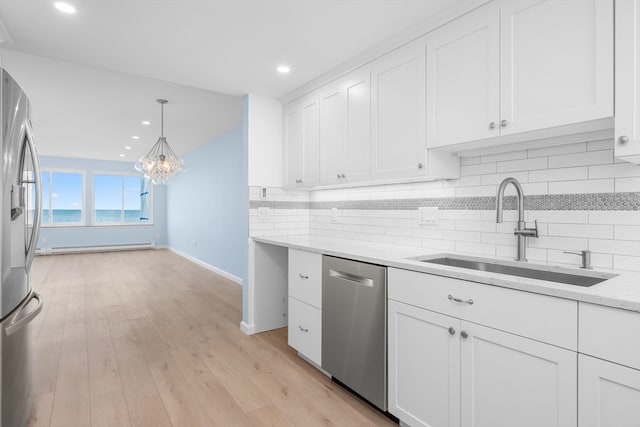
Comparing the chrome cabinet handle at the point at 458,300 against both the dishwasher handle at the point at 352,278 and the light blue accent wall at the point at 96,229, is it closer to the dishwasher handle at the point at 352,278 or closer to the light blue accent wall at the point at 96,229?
the dishwasher handle at the point at 352,278

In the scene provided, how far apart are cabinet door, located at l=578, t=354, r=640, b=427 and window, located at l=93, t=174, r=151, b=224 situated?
9.76m

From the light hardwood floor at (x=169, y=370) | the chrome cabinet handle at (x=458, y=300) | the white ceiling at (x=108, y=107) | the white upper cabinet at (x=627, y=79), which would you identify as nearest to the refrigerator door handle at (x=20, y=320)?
the light hardwood floor at (x=169, y=370)

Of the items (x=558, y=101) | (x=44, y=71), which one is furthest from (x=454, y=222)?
(x=44, y=71)

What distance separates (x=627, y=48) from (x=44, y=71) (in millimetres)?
4379

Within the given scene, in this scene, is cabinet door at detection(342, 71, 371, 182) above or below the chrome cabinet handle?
above

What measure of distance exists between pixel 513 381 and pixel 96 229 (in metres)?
10.0

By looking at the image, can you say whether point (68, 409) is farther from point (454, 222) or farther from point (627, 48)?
point (627, 48)

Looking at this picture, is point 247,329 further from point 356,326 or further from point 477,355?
point 477,355

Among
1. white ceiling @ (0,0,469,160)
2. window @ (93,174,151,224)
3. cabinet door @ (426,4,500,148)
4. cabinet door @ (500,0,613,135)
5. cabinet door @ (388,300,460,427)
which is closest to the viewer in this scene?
cabinet door @ (500,0,613,135)

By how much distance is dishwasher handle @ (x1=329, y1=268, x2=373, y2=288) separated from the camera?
197 centimetres

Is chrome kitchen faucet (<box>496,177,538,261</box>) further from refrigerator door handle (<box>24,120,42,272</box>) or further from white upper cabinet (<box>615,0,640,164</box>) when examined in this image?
refrigerator door handle (<box>24,120,42,272</box>)

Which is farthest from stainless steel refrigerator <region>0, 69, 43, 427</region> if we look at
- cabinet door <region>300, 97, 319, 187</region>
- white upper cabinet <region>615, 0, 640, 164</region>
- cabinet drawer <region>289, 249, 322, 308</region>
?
white upper cabinet <region>615, 0, 640, 164</region>

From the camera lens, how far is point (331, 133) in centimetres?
284

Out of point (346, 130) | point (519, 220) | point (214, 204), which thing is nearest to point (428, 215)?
point (519, 220)
